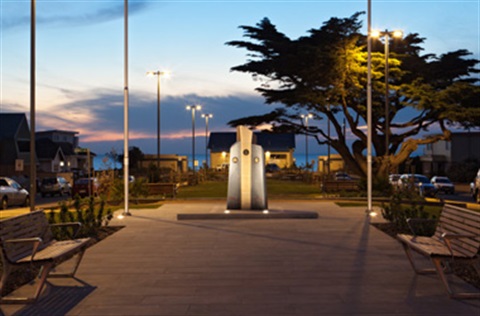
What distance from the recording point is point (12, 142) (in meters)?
66.2

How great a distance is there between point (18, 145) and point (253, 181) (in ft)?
182

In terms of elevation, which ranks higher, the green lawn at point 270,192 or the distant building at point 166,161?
the distant building at point 166,161

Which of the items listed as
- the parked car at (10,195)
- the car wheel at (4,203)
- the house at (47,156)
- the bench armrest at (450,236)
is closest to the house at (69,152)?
the house at (47,156)

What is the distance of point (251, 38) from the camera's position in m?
41.2

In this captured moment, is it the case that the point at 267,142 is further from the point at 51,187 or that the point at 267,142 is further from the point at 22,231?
the point at 22,231

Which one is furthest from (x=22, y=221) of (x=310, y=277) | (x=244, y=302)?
(x=310, y=277)

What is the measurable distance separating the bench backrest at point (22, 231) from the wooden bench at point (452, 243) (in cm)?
558

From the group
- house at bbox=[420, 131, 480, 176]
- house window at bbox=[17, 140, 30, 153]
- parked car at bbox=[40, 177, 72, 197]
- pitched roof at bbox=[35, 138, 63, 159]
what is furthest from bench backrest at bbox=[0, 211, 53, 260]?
pitched roof at bbox=[35, 138, 63, 159]

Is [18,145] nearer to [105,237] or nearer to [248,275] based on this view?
[105,237]

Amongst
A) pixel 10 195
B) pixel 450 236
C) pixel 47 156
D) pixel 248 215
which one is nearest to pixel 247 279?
pixel 450 236

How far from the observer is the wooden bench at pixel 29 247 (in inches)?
319

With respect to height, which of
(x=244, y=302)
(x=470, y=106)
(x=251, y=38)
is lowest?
(x=244, y=302)

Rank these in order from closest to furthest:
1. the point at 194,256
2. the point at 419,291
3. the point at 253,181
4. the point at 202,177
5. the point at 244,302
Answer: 1. the point at 244,302
2. the point at 419,291
3. the point at 194,256
4. the point at 253,181
5. the point at 202,177

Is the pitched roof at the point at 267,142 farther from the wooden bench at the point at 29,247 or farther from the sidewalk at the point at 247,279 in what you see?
the wooden bench at the point at 29,247
